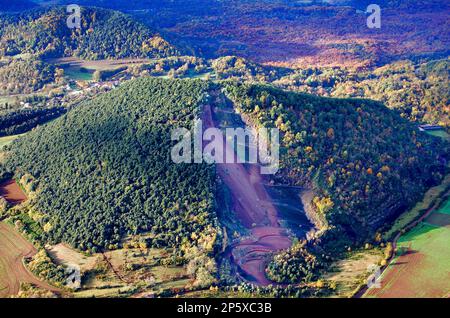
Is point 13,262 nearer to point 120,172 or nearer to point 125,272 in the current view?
point 125,272

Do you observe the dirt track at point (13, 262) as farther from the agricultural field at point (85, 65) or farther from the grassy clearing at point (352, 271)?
the agricultural field at point (85, 65)

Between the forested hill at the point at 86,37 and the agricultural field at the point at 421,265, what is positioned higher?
the forested hill at the point at 86,37

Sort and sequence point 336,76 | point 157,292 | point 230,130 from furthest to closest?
point 336,76
point 230,130
point 157,292

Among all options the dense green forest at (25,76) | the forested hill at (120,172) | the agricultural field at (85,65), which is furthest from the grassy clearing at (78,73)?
the forested hill at (120,172)

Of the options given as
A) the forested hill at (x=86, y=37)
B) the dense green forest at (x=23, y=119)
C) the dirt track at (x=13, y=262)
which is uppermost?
the forested hill at (x=86, y=37)

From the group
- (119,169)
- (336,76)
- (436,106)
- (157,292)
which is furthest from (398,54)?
(157,292)

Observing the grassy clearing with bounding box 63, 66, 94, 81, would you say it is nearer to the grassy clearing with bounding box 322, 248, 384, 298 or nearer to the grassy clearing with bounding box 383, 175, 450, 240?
the grassy clearing with bounding box 383, 175, 450, 240

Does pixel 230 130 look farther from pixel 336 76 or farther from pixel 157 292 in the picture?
pixel 336 76
